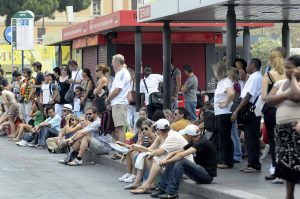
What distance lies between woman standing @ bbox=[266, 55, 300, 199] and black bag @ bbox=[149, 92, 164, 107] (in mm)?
10216

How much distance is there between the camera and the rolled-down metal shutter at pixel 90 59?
Result: 1157 inches

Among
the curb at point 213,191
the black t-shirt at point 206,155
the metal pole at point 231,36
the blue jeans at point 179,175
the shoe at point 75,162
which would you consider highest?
the metal pole at point 231,36

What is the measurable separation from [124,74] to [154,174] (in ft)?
14.9

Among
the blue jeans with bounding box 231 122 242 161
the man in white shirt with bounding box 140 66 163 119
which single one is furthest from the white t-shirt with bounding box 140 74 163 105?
the blue jeans with bounding box 231 122 242 161

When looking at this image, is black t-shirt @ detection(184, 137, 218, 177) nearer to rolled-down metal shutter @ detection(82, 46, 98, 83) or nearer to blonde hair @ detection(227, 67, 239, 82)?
blonde hair @ detection(227, 67, 239, 82)

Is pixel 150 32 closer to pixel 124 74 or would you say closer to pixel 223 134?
pixel 124 74

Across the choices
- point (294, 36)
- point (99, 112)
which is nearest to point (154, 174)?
point (99, 112)

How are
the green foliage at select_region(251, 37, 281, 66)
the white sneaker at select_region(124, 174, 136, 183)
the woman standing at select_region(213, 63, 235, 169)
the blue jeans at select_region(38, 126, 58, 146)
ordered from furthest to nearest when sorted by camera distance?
the green foliage at select_region(251, 37, 281, 66) → the blue jeans at select_region(38, 126, 58, 146) → the woman standing at select_region(213, 63, 235, 169) → the white sneaker at select_region(124, 174, 136, 183)

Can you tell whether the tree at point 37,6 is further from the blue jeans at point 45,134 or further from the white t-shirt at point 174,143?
the white t-shirt at point 174,143

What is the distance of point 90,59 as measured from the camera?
30.4 meters

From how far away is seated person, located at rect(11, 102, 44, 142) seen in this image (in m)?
22.6

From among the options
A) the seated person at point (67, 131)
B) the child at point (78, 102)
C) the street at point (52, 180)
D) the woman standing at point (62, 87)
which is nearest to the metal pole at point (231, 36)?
the street at point (52, 180)

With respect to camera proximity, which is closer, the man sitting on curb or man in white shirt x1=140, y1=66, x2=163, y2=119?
the man sitting on curb

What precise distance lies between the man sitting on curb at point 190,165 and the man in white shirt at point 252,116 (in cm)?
123
